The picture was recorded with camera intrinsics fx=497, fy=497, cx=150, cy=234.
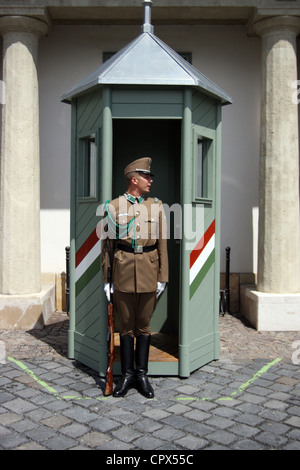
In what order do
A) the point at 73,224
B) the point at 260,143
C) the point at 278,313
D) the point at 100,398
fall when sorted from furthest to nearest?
1. the point at 260,143
2. the point at 278,313
3. the point at 73,224
4. the point at 100,398

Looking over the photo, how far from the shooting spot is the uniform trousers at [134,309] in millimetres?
4324

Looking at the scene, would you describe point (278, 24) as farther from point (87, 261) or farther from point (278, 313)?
point (87, 261)

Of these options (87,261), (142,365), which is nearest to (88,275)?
(87,261)

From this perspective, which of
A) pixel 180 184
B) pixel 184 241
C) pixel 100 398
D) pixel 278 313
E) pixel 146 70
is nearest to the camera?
pixel 100 398

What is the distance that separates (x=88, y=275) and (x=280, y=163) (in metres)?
3.16

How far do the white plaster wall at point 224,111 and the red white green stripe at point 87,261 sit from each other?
269 centimetres

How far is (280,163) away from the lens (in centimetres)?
657

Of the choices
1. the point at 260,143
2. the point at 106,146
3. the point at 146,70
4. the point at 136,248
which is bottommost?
the point at 136,248

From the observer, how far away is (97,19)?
286 inches

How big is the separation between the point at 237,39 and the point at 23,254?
14.9ft

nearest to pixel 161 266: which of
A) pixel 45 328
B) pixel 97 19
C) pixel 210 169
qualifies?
pixel 210 169

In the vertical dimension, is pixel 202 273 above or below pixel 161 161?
below

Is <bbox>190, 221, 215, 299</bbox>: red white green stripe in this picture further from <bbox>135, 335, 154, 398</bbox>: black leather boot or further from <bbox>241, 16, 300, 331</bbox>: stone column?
<bbox>241, 16, 300, 331</bbox>: stone column
